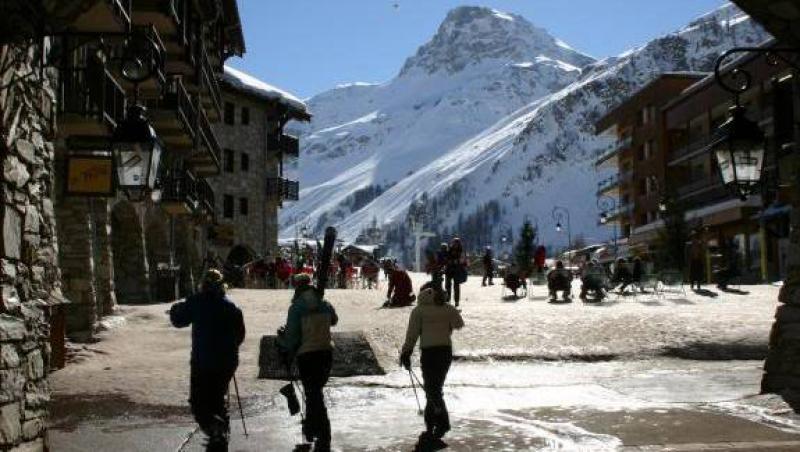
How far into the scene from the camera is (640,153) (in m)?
65.0

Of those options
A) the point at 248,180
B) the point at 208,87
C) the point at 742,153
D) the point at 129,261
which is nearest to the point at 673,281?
the point at 129,261

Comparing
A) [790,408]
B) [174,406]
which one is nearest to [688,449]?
[790,408]

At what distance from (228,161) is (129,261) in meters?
22.4

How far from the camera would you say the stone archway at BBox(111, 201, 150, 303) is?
23.4 meters

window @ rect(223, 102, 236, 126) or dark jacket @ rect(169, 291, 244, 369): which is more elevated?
window @ rect(223, 102, 236, 126)

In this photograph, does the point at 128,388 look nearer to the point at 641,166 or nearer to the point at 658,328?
the point at 658,328

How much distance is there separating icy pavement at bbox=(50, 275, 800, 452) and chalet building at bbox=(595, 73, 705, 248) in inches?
1552

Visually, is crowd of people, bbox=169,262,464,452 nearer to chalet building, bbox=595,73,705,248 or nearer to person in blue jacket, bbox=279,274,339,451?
person in blue jacket, bbox=279,274,339,451

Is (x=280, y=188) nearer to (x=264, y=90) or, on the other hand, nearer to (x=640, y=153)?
(x=264, y=90)

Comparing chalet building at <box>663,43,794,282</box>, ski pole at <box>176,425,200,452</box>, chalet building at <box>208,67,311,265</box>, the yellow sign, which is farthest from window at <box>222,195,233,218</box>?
ski pole at <box>176,425,200,452</box>

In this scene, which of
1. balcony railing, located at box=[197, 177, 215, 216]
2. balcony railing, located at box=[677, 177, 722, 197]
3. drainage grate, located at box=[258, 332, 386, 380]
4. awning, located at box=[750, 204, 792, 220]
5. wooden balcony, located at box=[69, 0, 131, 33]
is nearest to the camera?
drainage grate, located at box=[258, 332, 386, 380]

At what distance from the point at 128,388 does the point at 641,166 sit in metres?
56.3

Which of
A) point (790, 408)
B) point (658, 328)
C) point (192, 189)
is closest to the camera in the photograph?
point (790, 408)

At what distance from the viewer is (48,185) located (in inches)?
307
